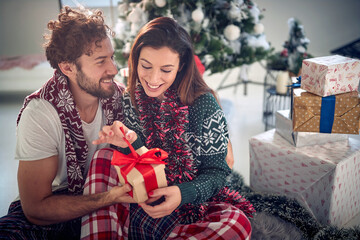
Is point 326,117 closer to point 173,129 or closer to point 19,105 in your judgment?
point 173,129

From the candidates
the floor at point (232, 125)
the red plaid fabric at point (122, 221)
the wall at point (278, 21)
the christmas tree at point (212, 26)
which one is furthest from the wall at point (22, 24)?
the red plaid fabric at point (122, 221)

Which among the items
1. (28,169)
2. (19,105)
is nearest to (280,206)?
(28,169)

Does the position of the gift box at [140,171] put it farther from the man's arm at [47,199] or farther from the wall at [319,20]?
the wall at [319,20]

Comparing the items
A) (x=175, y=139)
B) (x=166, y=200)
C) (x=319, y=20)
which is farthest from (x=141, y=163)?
→ (x=319, y=20)

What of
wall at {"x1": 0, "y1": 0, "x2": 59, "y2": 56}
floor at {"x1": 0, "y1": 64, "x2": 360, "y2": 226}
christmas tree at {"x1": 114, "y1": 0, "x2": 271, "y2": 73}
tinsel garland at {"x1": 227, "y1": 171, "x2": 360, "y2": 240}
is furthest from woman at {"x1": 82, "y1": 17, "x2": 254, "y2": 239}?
wall at {"x1": 0, "y1": 0, "x2": 59, "y2": 56}

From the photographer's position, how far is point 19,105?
11.4 ft

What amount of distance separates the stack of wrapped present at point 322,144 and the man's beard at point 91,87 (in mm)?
852

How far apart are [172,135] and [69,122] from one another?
43cm

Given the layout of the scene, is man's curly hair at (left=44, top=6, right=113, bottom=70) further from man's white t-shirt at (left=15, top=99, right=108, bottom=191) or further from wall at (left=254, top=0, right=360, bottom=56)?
wall at (left=254, top=0, right=360, bottom=56)

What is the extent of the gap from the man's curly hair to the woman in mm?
183

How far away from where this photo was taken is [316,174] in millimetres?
1476

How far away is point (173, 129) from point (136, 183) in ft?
1.06

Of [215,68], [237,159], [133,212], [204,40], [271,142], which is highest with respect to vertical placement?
[204,40]

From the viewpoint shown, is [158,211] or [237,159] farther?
[237,159]
